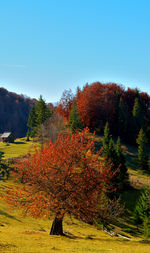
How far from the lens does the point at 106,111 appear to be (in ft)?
299

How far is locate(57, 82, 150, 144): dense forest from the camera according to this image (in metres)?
89.2

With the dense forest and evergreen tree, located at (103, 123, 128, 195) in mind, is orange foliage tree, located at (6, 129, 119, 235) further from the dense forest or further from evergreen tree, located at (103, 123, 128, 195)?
the dense forest

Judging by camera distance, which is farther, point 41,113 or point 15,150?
point 41,113

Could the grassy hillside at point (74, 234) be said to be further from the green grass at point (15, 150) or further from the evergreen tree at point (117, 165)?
the evergreen tree at point (117, 165)

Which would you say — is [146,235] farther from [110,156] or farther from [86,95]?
[86,95]

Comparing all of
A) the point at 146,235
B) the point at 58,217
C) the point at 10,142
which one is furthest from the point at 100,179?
the point at 10,142

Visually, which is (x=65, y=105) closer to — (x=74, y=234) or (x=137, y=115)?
(x=137, y=115)

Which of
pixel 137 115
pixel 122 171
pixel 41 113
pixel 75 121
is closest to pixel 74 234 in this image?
pixel 122 171

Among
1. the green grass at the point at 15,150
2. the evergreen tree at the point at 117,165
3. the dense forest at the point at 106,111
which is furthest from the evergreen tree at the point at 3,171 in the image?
the dense forest at the point at 106,111

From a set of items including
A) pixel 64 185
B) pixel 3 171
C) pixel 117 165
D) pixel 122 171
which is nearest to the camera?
pixel 64 185

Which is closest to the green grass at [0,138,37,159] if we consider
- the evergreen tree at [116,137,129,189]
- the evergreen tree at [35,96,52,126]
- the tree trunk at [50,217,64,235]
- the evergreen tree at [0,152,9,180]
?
the evergreen tree at [0,152,9,180]

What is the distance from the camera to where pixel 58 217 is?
22.6 m

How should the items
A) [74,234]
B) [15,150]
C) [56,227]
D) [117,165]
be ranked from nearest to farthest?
[56,227]
[74,234]
[117,165]
[15,150]

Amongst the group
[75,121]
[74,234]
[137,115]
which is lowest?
[74,234]
